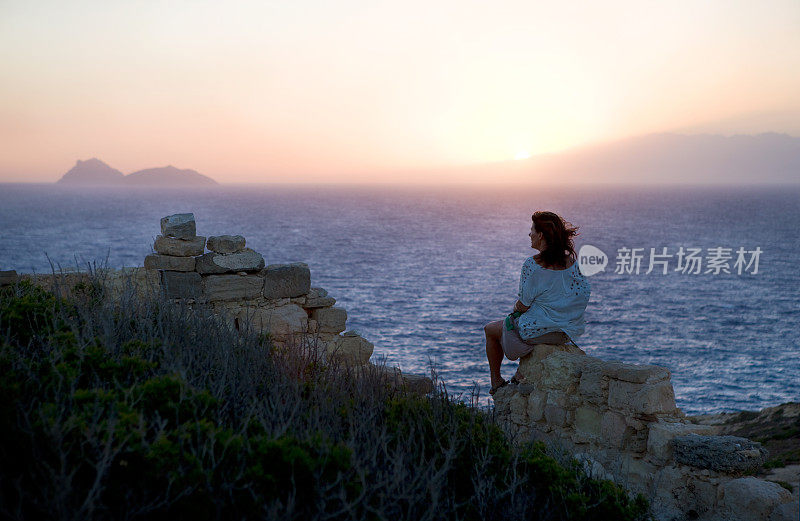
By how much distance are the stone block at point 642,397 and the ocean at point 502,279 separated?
1.70m

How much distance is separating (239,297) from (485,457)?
6111 mm

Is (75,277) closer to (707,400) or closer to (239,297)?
(239,297)

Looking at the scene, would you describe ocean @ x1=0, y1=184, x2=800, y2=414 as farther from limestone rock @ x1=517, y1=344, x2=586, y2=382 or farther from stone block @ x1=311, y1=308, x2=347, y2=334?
stone block @ x1=311, y1=308, x2=347, y2=334

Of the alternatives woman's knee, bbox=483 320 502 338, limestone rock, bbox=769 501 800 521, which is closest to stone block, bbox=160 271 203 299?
woman's knee, bbox=483 320 502 338

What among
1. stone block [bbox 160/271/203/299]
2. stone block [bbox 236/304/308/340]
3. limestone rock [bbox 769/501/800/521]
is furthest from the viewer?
stone block [bbox 236/304/308/340]

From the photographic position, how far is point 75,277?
755 cm

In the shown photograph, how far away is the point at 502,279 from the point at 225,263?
148ft

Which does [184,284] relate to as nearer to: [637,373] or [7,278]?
[7,278]

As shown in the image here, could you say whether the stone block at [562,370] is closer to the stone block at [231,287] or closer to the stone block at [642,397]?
the stone block at [642,397]

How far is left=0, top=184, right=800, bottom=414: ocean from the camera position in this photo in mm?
30328

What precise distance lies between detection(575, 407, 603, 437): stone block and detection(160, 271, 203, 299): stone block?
506 cm

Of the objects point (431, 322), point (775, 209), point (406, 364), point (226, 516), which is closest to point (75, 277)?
point (226, 516)

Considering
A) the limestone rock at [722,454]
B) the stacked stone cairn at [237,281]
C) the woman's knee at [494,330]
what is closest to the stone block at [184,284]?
the stacked stone cairn at [237,281]

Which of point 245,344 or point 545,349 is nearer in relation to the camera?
point 245,344
